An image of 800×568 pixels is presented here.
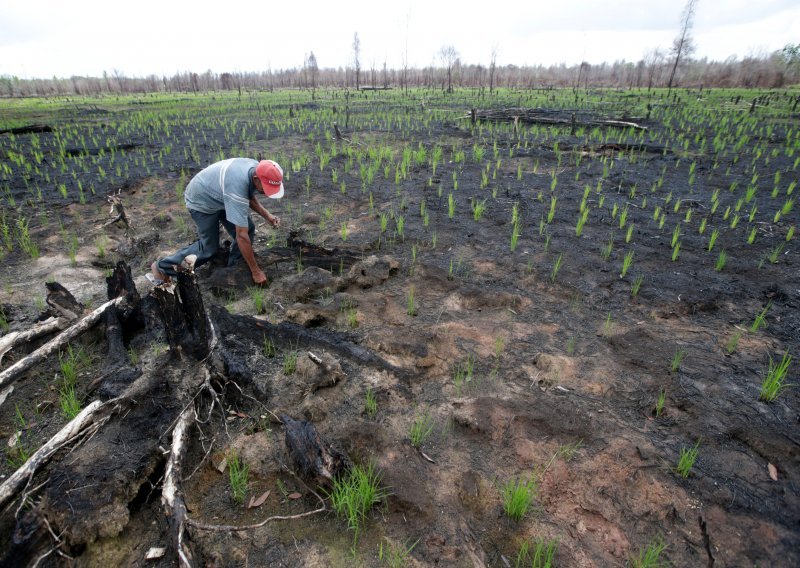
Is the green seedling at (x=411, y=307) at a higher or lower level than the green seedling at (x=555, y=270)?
lower

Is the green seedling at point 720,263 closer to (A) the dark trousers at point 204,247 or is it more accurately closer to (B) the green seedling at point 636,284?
(B) the green seedling at point 636,284

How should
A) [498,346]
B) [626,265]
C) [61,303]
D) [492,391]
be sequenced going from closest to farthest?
1. [492,391]
2. [498,346]
3. [61,303]
4. [626,265]

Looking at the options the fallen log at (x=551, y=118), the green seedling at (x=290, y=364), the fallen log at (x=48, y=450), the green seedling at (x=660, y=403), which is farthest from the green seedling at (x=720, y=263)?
the fallen log at (x=551, y=118)

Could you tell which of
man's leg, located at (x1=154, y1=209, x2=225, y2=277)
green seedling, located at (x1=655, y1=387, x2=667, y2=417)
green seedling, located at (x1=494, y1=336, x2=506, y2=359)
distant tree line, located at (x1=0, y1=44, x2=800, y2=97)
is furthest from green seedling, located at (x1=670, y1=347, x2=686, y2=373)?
distant tree line, located at (x1=0, y1=44, x2=800, y2=97)

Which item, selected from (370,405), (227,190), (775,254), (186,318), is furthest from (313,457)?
(775,254)

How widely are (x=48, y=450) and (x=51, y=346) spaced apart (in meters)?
1.15

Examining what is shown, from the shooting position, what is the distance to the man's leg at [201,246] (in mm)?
4211

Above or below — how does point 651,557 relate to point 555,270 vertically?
below

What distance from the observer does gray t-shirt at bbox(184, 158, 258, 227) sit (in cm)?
376

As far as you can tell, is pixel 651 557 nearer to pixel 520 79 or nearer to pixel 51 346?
pixel 51 346

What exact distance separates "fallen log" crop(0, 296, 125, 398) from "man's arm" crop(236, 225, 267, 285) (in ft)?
3.45

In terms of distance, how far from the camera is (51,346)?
2838mm

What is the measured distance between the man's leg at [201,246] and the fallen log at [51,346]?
3.38ft

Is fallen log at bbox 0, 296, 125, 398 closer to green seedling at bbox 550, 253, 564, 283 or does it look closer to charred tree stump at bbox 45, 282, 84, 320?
charred tree stump at bbox 45, 282, 84, 320
